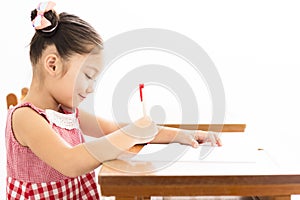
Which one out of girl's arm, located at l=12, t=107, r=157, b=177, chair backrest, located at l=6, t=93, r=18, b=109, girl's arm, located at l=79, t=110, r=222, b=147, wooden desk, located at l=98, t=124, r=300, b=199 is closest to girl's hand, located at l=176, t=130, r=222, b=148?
girl's arm, located at l=79, t=110, r=222, b=147

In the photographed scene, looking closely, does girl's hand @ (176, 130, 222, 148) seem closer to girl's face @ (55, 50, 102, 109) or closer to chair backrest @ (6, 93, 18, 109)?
girl's face @ (55, 50, 102, 109)

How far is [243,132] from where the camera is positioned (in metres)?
1.10

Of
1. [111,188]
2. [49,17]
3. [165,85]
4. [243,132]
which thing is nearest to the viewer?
[111,188]

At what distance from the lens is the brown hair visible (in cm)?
90

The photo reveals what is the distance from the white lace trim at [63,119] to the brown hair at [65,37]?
10 centimetres

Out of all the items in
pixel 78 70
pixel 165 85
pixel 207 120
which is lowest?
pixel 207 120

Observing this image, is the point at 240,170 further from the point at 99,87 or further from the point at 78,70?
the point at 99,87

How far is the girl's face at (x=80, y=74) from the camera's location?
0.91m

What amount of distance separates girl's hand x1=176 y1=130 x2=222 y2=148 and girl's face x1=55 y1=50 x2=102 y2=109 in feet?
0.67

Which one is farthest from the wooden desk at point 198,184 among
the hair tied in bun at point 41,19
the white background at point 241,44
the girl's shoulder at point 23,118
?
the white background at point 241,44

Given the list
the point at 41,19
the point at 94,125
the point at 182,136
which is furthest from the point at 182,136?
the point at 41,19

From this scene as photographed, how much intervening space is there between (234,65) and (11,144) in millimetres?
703

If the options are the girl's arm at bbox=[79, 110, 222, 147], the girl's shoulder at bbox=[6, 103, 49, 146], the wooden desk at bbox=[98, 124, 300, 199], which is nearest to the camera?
the wooden desk at bbox=[98, 124, 300, 199]

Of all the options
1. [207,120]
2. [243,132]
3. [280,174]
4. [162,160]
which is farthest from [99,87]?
[280,174]
